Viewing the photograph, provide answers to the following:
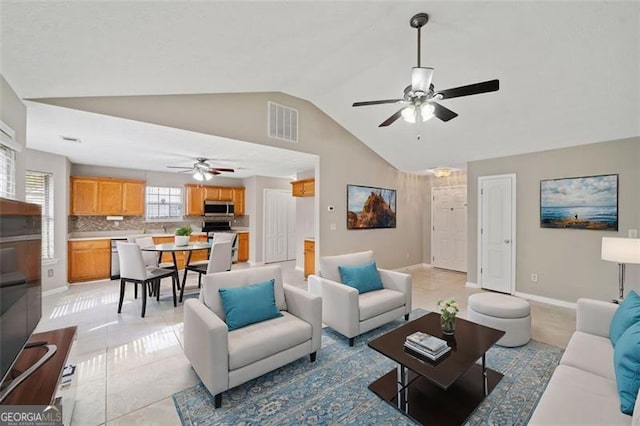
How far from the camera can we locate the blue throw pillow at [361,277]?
11.0 feet

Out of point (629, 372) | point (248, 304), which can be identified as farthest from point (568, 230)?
point (248, 304)

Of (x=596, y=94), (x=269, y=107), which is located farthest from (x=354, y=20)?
(x=596, y=94)

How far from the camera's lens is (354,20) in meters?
2.49

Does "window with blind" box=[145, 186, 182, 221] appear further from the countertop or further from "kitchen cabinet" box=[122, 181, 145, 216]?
the countertop

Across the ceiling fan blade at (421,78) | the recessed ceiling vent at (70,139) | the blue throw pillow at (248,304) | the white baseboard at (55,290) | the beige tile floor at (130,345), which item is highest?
the ceiling fan blade at (421,78)

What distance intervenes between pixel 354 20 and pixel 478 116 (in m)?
2.54

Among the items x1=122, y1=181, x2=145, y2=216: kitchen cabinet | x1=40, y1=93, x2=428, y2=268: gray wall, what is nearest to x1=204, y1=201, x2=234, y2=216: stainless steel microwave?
x1=40, y1=93, x2=428, y2=268: gray wall

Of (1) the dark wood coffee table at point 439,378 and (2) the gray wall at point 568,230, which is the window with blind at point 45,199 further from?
(2) the gray wall at point 568,230

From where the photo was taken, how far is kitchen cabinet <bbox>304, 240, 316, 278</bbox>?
5.77 metres

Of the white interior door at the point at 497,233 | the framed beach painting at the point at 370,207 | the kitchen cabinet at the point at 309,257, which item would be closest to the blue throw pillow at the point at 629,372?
the white interior door at the point at 497,233

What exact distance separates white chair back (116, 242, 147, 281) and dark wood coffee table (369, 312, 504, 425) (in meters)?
Answer: 3.33

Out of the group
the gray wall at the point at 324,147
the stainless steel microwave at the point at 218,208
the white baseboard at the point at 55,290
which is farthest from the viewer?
the stainless steel microwave at the point at 218,208

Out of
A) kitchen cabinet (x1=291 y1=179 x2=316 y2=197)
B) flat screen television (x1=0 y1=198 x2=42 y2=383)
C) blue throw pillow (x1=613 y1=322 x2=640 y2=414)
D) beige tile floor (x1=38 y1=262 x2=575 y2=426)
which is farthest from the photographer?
kitchen cabinet (x1=291 y1=179 x2=316 y2=197)

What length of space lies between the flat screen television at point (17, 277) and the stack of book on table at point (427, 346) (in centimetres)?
225
